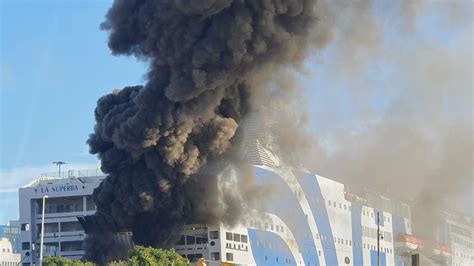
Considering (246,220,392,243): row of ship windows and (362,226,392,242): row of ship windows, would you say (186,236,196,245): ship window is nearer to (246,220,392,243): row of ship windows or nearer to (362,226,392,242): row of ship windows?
(246,220,392,243): row of ship windows

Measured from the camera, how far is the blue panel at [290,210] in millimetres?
79125

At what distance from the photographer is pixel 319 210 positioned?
9106cm

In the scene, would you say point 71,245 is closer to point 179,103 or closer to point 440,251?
point 179,103

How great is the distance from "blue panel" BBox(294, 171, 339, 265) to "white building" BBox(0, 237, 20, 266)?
28149mm

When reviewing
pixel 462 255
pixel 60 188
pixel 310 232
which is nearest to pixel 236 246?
pixel 310 232

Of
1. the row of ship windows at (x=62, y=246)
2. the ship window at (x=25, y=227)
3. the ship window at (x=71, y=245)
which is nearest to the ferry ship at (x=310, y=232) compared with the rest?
the ship window at (x=71, y=245)

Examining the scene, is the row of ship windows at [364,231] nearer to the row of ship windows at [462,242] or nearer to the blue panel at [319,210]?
the blue panel at [319,210]

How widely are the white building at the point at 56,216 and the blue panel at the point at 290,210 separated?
1665 centimetres

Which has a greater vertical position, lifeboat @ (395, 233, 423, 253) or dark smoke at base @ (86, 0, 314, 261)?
dark smoke at base @ (86, 0, 314, 261)

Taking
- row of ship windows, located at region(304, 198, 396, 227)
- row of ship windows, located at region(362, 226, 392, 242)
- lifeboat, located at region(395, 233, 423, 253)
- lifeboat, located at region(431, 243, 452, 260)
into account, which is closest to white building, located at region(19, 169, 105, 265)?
row of ship windows, located at region(304, 198, 396, 227)

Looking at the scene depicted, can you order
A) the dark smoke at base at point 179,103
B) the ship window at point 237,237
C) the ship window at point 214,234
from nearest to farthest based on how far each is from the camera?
the dark smoke at base at point 179,103 < the ship window at point 214,234 < the ship window at point 237,237

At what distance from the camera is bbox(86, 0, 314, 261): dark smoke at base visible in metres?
61.0

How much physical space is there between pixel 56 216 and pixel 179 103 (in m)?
23.2

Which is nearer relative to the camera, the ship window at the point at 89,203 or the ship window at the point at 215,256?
the ship window at the point at 215,256
